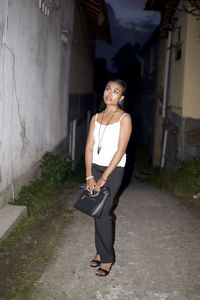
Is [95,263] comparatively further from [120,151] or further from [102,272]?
[120,151]

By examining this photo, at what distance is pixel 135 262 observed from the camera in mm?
4652

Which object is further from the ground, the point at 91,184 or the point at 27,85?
the point at 27,85

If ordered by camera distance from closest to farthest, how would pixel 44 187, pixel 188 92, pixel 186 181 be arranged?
pixel 44 187 < pixel 186 181 < pixel 188 92

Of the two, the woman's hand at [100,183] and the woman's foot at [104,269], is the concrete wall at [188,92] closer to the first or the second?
the woman's foot at [104,269]

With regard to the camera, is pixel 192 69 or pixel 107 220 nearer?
pixel 107 220

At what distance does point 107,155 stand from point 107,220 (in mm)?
666

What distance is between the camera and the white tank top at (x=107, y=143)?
4.14 m

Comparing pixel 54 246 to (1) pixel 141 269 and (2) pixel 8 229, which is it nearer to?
(2) pixel 8 229

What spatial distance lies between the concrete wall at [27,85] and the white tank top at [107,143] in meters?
1.77

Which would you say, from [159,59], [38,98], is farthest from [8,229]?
[159,59]

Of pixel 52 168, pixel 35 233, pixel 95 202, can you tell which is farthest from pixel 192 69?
pixel 95 202

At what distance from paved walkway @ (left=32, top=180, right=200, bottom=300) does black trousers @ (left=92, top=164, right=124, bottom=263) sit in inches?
9.1

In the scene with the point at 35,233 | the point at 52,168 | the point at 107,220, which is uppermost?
the point at 107,220

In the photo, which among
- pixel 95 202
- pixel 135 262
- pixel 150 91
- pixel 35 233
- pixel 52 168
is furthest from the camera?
pixel 150 91
